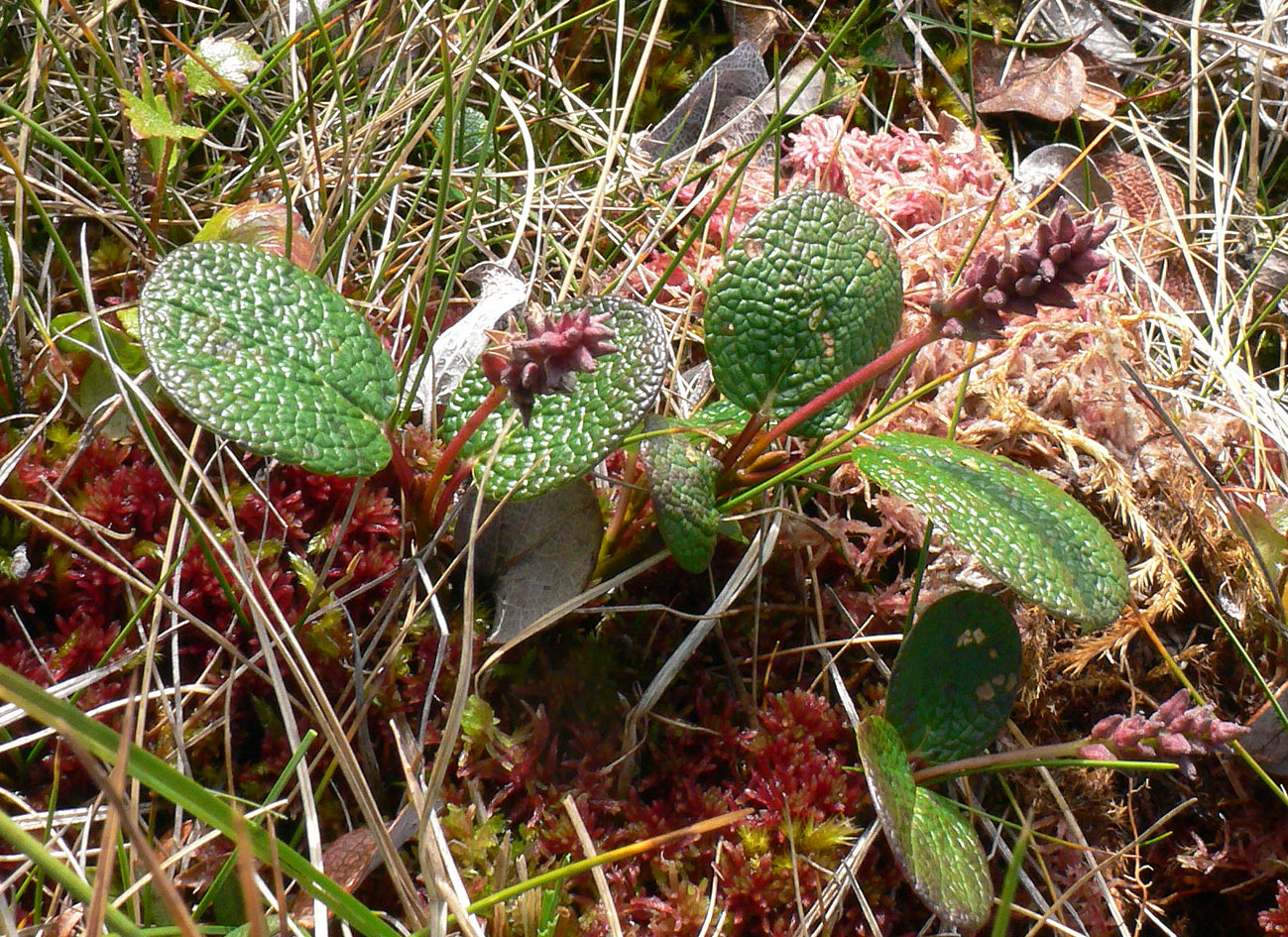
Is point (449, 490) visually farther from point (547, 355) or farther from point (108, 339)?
point (108, 339)

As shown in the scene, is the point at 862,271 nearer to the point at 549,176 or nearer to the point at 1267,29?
the point at 549,176

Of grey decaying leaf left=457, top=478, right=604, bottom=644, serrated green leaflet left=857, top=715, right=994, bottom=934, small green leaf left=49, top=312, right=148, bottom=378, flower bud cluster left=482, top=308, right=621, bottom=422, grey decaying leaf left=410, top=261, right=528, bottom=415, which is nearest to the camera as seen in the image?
flower bud cluster left=482, top=308, right=621, bottom=422

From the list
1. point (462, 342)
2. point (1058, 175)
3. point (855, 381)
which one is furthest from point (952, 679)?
point (1058, 175)

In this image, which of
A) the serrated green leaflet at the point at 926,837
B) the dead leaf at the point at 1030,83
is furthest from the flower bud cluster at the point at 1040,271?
the dead leaf at the point at 1030,83

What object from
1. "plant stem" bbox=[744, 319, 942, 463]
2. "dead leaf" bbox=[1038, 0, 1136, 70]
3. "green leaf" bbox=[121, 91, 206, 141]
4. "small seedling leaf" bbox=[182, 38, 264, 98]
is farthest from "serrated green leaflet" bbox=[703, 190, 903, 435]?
"dead leaf" bbox=[1038, 0, 1136, 70]

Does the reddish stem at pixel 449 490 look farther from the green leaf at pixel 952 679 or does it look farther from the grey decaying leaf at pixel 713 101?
the grey decaying leaf at pixel 713 101

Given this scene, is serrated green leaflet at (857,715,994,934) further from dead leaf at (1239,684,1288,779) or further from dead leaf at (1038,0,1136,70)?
dead leaf at (1038,0,1136,70)
